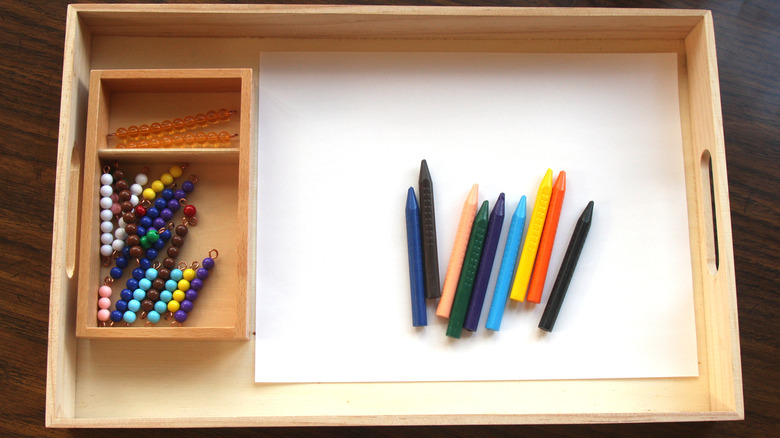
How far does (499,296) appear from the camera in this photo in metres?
0.64

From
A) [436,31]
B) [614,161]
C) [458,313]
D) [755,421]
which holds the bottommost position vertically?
[755,421]

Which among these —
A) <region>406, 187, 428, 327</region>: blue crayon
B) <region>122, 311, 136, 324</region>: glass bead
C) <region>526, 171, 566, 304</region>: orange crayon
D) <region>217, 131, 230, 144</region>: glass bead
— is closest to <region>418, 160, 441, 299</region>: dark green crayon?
<region>406, 187, 428, 327</region>: blue crayon

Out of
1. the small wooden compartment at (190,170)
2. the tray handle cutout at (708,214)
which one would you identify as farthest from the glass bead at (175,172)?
the tray handle cutout at (708,214)

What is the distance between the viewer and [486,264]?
64 cm

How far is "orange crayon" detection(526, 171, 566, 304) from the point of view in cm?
64

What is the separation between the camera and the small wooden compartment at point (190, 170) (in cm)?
60

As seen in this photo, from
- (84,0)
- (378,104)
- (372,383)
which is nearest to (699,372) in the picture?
(372,383)

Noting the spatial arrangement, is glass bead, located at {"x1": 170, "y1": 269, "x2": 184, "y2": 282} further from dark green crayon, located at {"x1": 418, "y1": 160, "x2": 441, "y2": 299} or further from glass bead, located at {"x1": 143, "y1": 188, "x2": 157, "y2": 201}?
dark green crayon, located at {"x1": 418, "y1": 160, "x2": 441, "y2": 299}

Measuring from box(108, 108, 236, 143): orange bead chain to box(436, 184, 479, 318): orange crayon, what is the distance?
296mm

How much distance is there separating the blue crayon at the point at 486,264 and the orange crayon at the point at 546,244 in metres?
0.05

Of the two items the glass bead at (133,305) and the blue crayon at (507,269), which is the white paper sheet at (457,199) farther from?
the glass bead at (133,305)

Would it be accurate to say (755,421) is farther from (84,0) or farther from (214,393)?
(84,0)

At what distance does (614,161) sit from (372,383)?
15.1 inches

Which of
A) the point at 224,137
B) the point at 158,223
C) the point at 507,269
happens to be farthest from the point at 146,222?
the point at 507,269
